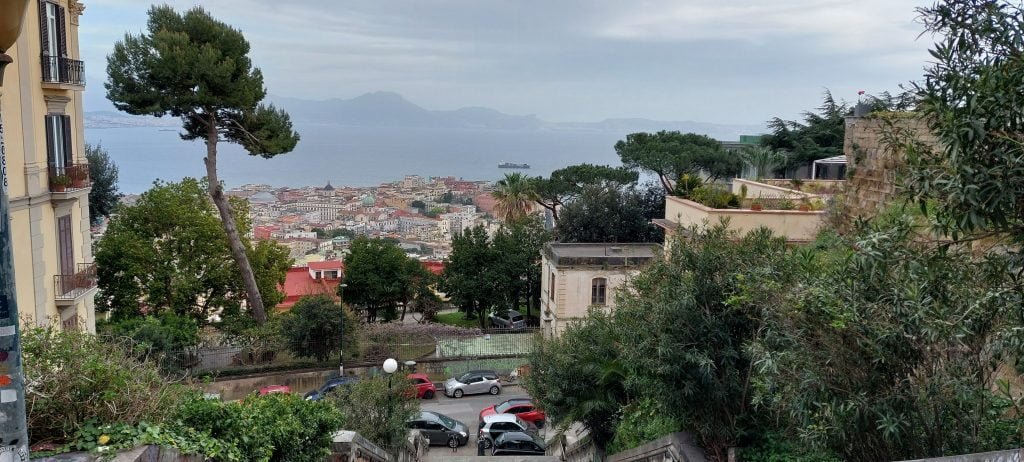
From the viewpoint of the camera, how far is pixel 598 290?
2794 cm

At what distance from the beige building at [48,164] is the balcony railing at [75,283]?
20 mm

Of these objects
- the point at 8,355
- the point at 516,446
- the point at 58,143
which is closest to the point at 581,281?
the point at 516,446

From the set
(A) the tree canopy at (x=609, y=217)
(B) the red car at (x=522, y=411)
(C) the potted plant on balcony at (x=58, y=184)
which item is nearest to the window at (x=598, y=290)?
(B) the red car at (x=522, y=411)

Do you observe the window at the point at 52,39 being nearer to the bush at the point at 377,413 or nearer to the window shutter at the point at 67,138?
the window shutter at the point at 67,138

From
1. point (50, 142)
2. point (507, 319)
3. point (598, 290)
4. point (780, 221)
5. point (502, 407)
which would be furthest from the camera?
point (507, 319)

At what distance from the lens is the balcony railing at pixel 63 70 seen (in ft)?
48.1

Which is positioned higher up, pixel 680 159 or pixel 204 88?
pixel 204 88

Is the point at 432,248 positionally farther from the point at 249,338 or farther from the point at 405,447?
the point at 405,447

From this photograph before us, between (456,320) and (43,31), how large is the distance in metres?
32.5

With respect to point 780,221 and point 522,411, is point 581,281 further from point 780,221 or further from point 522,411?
point 780,221

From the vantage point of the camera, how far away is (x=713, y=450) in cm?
880

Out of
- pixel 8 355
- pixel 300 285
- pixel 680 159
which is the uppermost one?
pixel 680 159

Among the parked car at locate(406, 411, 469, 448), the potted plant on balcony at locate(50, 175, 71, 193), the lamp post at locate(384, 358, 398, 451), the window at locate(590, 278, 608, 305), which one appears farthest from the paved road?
the potted plant on balcony at locate(50, 175, 71, 193)

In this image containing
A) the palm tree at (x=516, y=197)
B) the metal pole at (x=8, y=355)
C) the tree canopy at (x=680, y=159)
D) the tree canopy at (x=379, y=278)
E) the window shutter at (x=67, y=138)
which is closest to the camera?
the metal pole at (x=8, y=355)
